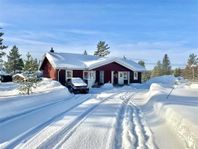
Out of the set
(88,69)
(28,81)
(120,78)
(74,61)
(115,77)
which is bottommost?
(28,81)

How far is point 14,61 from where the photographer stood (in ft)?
268

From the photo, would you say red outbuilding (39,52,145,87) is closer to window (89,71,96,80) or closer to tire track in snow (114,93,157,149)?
window (89,71,96,80)

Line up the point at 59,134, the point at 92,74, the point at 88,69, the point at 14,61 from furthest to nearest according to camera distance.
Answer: the point at 14,61 → the point at 92,74 → the point at 88,69 → the point at 59,134

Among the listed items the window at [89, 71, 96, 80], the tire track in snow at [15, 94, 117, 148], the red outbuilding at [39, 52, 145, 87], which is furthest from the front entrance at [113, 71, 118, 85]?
the tire track in snow at [15, 94, 117, 148]

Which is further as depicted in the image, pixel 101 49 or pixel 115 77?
pixel 101 49

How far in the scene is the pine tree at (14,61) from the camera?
263ft

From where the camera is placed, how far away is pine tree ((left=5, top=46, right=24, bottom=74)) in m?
80.1

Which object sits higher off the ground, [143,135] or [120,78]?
[120,78]

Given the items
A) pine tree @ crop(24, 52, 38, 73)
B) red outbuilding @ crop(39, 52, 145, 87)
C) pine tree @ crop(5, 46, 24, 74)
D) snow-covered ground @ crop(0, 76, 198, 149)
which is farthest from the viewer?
pine tree @ crop(5, 46, 24, 74)

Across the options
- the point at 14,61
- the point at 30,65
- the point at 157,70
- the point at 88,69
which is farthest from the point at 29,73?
the point at 157,70

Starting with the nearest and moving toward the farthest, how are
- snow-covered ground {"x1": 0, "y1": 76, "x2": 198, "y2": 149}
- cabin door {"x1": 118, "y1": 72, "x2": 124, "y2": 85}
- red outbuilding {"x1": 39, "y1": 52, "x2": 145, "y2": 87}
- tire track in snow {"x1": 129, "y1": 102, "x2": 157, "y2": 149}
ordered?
tire track in snow {"x1": 129, "y1": 102, "x2": 157, "y2": 149} → snow-covered ground {"x1": 0, "y1": 76, "x2": 198, "y2": 149} → red outbuilding {"x1": 39, "y1": 52, "x2": 145, "y2": 87} → cabin door {"x1": 118, "y1": 72, "x2": 124, "y2": 85}

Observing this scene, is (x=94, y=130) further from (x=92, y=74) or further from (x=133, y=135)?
(x=92, y=74)

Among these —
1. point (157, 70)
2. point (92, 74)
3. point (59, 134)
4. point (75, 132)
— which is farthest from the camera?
point (157, 70)

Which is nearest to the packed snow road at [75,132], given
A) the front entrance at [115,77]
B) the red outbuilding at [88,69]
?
the red outbuilding at [88,69]
